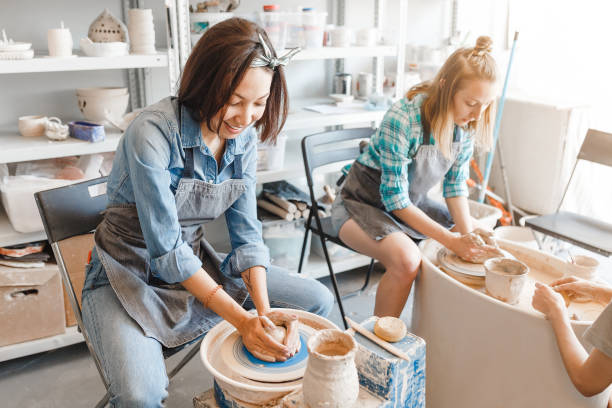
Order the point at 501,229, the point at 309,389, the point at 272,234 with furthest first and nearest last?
the point at 501,229
the point at 272,234
the point at 309,389

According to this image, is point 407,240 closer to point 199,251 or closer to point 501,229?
point 199,251

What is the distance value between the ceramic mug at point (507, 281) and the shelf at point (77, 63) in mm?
1505

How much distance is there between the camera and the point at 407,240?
6.60 feet

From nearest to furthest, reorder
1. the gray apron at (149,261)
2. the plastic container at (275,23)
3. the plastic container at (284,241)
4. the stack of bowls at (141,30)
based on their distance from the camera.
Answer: the gray apron at (149,261) < the stack of bowls at (141,30) < the plastic container at (275,23) < the plastic container at (284,241)

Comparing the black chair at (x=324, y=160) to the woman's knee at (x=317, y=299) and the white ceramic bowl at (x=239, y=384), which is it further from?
the white ceramic bowl at (x=239, y=384)

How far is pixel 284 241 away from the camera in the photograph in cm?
280

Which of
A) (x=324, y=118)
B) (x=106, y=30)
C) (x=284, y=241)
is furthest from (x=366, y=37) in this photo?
(x=106, y=30)

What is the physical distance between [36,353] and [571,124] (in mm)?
3055

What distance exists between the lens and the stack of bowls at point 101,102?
2377 mm

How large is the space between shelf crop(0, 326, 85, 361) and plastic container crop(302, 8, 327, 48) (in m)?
1.66

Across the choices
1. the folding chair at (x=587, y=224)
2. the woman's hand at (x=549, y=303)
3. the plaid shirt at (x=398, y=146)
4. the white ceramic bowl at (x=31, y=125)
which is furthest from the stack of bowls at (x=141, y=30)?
the folding chair at (x=587, y=224)

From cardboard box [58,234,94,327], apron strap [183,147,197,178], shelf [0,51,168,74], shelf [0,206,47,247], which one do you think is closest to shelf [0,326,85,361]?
cardboard box [58,234,94,327]

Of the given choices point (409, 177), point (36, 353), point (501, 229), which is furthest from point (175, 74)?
point (501, 229)

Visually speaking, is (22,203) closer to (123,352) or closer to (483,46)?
(123,352)
